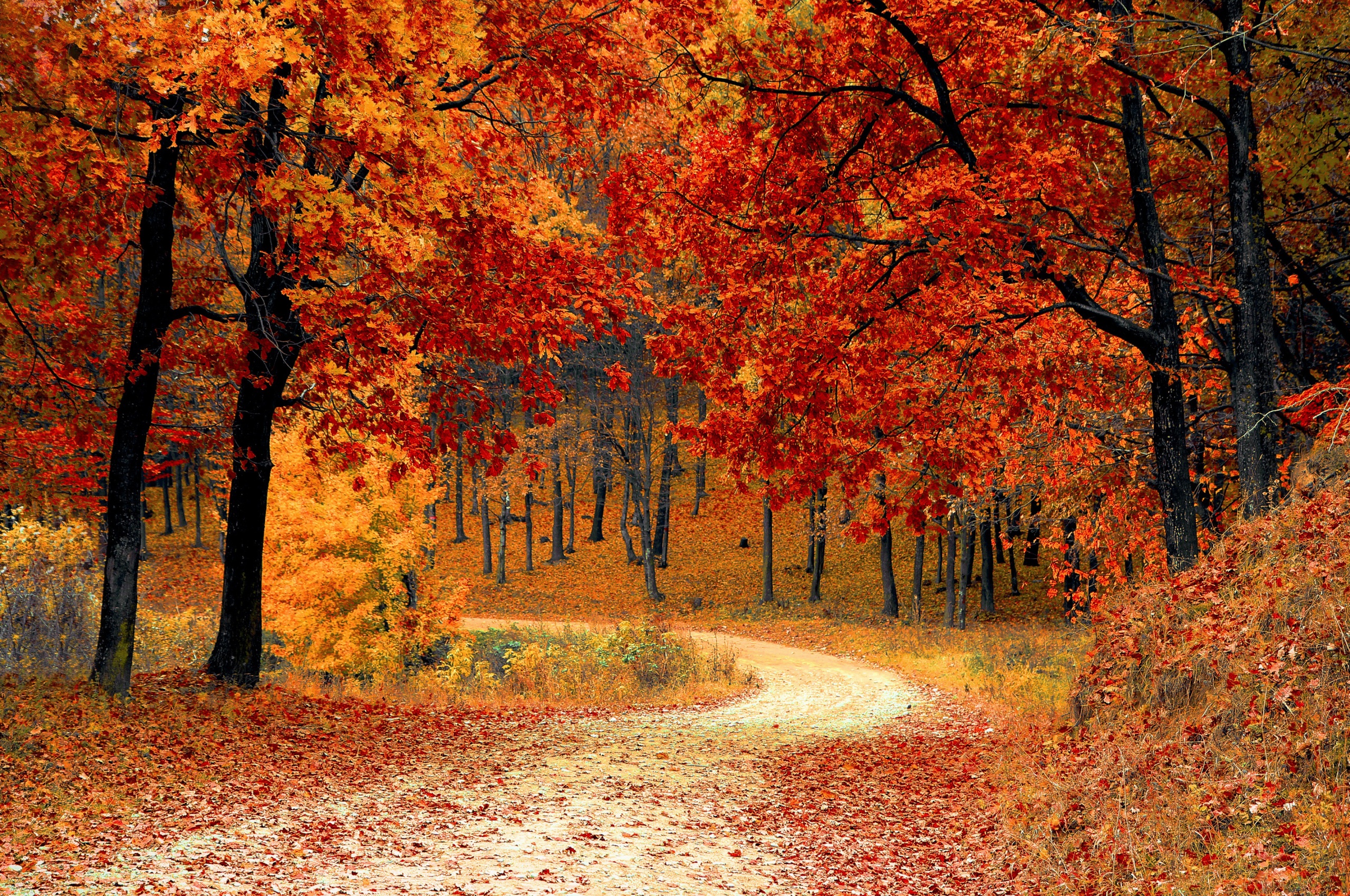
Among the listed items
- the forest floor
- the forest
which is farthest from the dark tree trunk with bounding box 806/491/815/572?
the forest

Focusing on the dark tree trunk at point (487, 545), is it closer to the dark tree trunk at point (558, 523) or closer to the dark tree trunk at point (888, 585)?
the dark tree trunk at point (558, 523)

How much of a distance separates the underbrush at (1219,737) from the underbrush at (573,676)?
26.7 feet

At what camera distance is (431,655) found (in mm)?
20391

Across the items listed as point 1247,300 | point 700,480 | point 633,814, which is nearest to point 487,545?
point 700,480

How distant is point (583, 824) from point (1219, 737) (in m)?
4.90

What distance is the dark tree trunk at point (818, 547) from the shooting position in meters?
27.5

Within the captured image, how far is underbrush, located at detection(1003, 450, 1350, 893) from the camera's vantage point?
4.64 metres

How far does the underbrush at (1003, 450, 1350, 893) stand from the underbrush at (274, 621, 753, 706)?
26.7 ft

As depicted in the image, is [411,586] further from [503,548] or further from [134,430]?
[503,548]

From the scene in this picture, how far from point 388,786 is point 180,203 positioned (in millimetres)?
7443

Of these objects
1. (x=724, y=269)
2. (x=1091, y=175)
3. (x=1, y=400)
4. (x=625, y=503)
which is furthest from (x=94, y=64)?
(x=625, y=503)

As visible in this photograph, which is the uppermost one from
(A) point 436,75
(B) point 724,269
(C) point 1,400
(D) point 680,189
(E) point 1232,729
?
(A) point 436,75

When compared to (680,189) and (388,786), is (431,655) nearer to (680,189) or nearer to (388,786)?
(388,786)

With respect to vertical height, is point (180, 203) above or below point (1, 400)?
above
